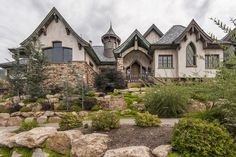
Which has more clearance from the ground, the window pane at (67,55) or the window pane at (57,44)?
the window pane at (57,44)

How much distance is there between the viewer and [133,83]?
2100 centimetres

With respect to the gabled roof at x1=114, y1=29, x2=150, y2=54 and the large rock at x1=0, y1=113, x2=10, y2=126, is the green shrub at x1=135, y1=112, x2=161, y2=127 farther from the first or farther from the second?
the gabled roof at x1=114, y1=29, x2=150, y2=54

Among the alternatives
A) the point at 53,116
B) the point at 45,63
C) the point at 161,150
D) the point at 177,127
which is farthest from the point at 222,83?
the point at 45,63

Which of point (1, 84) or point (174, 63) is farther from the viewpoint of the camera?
point (1, 84)

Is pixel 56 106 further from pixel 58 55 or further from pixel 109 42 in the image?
pixel 109 42

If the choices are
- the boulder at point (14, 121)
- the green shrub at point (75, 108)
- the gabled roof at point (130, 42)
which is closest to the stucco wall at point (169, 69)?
the gabled roof at point (130, 42)

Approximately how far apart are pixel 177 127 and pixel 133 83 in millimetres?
15147

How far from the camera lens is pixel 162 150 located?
5.55m

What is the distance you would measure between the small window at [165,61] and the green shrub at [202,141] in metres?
16.2

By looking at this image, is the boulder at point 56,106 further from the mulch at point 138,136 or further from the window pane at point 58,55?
the window pane at point 58,55

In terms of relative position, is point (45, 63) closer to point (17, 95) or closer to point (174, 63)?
point (17, 95)

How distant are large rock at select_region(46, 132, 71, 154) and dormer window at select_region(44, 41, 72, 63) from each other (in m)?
14.6

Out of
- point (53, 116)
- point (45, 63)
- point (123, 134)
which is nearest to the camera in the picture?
point (123, 134)

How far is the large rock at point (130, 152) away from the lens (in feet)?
18.1
